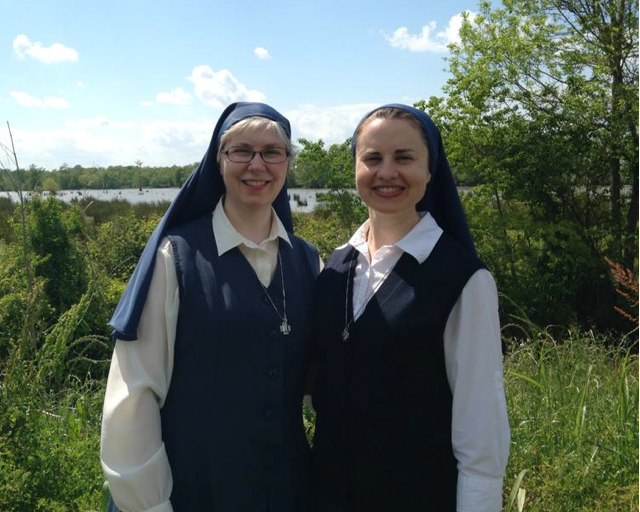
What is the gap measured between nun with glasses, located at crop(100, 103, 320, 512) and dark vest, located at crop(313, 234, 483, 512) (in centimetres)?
19

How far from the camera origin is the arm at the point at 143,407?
1.76 meters

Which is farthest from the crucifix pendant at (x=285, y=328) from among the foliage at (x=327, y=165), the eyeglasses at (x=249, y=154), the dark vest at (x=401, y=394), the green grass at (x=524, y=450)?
the foliage at (x=327, y=165)

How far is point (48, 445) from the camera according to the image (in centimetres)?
272

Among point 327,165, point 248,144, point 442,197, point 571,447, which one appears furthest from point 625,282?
point 327,165

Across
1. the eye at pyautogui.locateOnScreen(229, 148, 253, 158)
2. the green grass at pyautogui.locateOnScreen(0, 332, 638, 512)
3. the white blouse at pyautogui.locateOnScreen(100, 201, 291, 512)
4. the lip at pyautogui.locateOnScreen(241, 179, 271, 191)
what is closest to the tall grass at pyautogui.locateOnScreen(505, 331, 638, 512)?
the green grass at pyautogui.locateOnScreen(0, 332, 638, 512)

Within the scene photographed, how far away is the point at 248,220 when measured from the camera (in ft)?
6.69

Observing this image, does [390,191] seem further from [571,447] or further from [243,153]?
[571,447]

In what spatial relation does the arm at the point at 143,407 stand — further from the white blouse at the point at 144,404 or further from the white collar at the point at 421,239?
the white collar at the point at 421,239

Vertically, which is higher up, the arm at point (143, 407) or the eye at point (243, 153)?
the eye at point (243, 153)

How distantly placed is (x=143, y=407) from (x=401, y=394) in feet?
2.42

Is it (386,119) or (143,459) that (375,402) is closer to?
(143,459)

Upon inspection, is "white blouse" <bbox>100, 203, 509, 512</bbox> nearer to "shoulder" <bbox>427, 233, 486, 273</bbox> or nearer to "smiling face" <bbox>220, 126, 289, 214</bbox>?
"shoulder" <bbox>427, 233, 486, 273</bbox>

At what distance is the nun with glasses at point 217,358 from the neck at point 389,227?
305 millimetres

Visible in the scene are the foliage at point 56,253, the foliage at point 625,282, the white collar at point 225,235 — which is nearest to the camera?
the white collar at point 225,235
